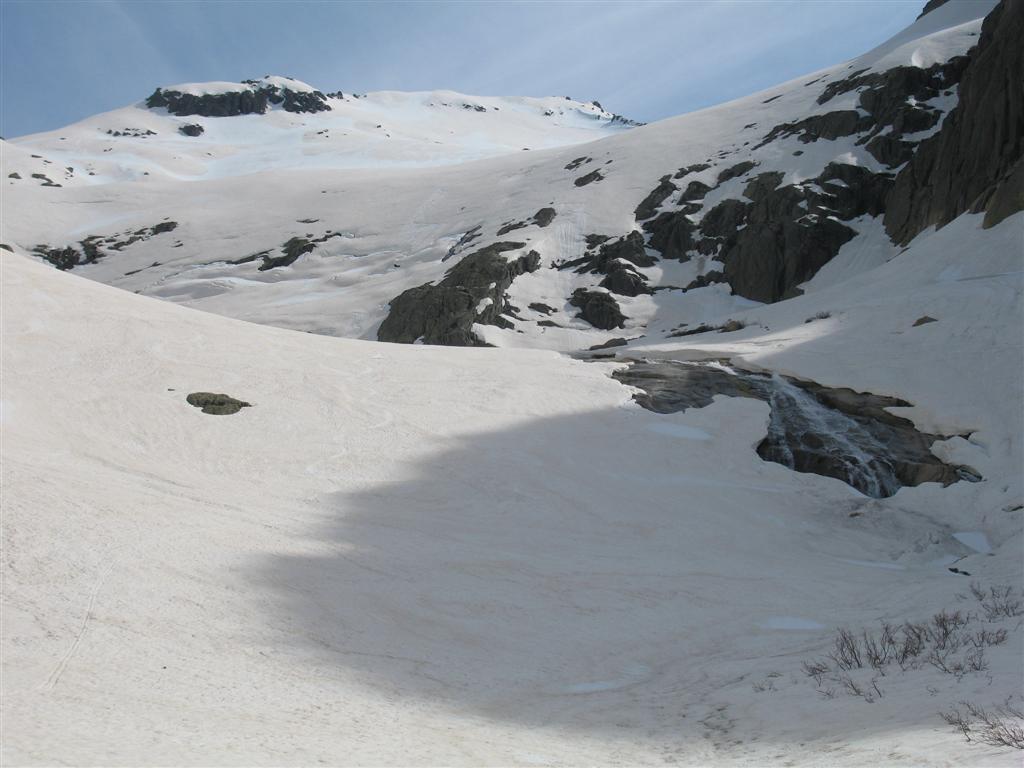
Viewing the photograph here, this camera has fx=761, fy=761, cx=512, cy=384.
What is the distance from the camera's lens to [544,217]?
64062 millimetres

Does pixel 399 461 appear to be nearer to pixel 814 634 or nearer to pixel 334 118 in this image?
pixel 814 634

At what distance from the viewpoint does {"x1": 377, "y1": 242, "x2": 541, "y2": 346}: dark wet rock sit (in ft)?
161

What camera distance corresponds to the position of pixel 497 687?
23.5ft

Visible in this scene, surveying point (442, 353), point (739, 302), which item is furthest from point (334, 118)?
point (442, 353)

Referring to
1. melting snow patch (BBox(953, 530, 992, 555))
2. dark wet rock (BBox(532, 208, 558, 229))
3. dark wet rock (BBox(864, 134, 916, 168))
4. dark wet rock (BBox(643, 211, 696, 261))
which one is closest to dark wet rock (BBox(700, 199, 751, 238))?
dark wet rock (BBox(643, 211, 696, 261))

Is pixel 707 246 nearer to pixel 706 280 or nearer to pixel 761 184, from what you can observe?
pixel 706 280

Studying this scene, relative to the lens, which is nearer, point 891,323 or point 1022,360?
point 1022,360

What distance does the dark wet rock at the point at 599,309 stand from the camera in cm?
5159

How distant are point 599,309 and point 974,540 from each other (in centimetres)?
3894

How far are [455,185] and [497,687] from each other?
8478cm

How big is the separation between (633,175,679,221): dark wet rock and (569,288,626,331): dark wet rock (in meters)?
12.1

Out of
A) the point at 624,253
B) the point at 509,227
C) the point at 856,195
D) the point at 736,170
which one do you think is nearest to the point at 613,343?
the point at 624,253

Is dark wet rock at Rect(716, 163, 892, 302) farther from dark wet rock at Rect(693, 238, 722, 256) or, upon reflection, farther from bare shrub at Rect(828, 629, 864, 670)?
bare shrub at Rect(828, 629, 864, 670)

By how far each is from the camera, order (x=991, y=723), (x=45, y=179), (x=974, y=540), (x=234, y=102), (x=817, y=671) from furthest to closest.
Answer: (x=234, y=102) → (x=45, y=179) → (x=974, y=540) → (x=817, y=671) → (x=991, y=723)
